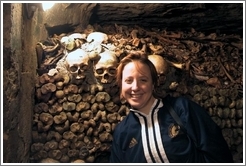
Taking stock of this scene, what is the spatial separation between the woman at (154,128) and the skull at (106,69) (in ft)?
0.19

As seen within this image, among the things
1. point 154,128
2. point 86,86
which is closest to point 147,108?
point 154,128

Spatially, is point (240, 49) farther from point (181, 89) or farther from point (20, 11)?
point (20, 11)

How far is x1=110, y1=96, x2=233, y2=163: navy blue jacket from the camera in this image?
162 centimetres

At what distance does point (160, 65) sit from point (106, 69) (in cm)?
33

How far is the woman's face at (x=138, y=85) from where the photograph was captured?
5.57 feet

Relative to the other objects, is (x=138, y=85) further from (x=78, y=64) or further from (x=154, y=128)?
(x=78, y=64)

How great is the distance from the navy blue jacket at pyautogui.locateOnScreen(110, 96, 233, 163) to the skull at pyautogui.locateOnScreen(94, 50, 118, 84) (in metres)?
0.26

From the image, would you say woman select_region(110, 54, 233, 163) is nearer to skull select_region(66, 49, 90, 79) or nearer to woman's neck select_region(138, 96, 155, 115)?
woman's neck select_region(138, 96, 155, 115)

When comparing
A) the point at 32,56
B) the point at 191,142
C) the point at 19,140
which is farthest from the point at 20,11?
the point at 191,142

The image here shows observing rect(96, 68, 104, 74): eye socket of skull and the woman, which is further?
rect(96, 68, 104, 74): eye socket of skull

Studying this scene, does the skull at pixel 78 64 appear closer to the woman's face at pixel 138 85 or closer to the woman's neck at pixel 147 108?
the woman's face at pixel 138 85

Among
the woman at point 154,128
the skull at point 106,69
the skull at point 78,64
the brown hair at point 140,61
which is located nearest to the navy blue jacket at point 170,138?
the woman at point 154,128

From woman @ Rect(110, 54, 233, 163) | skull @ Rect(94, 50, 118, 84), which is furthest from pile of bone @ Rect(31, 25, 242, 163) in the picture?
woman @ Rect(110, 54, 233, 163)

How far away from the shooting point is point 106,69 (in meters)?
1.83
